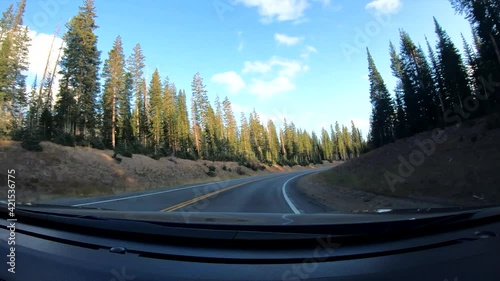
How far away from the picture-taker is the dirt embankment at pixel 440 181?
11.9m

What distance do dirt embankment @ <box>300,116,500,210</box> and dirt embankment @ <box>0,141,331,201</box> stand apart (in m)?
14.9

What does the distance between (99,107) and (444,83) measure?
4894 cm

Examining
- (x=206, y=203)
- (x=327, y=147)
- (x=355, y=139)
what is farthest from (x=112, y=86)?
(x=355, y=139)

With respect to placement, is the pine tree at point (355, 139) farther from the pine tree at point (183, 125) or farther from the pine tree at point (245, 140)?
the pine tree at point (183, 125)

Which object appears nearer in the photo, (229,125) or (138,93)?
(138,93)

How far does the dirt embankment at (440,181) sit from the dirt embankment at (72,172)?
14.9m

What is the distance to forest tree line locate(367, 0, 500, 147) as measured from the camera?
30.0 meters

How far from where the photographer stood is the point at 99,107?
41625 mm

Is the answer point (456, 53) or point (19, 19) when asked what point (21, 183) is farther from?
point (456, 53)

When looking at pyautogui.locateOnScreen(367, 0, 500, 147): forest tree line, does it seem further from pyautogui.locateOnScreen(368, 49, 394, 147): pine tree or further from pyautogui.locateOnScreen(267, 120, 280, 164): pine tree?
pyautogui.locateOnScreen(267, 120, 280, 164): pine tree

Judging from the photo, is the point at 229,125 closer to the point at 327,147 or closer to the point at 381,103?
the point at 381,103

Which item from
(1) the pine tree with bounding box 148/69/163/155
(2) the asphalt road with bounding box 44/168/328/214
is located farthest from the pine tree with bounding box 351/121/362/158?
(2) the asphalt road with bounding box 44/168/328/214

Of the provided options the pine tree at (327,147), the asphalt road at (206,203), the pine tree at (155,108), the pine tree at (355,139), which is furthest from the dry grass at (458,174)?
the pine tree at (355,139)

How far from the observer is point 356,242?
1863 millimetres
